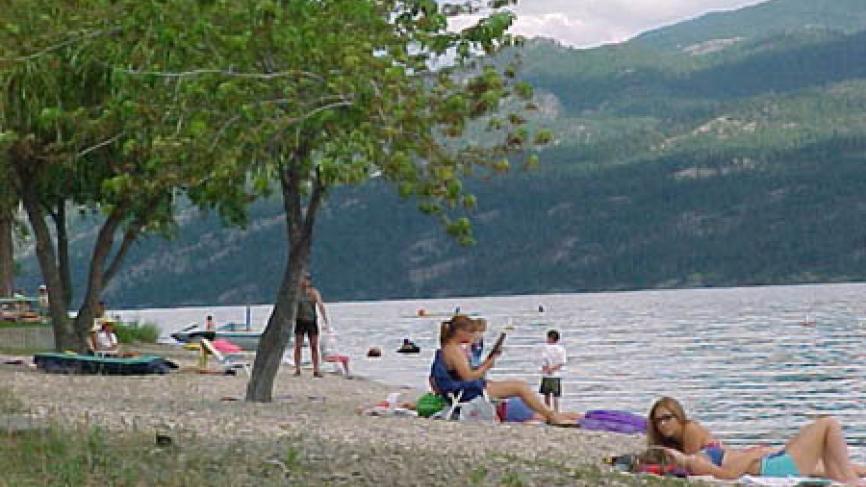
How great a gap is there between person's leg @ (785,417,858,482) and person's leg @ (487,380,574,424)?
6437 mm

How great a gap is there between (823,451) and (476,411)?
639 centimetres

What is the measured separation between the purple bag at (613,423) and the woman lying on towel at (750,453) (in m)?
6.38

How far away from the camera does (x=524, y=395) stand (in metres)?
22.0

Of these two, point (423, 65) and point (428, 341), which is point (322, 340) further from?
point (428, 341)

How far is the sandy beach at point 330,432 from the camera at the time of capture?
42.9ft

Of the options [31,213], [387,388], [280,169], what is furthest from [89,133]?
[387,388]

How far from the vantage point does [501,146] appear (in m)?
14.8

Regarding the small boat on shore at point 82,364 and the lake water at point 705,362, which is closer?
the small boat on shore at point 82,364

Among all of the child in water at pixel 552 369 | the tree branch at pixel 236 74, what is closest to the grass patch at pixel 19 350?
the child in water at pixel 552 369

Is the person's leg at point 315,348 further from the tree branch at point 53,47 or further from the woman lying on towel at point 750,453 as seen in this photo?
the woman lying on towel at point 750,453

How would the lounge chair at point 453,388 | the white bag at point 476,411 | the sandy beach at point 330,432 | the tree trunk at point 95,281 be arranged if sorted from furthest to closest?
the tree trunk at point 95,281
the lounge chair at point 453,388
the white bag at point 476,411
the sandy beach at point 330,432

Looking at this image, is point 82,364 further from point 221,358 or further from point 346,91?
point 346,91

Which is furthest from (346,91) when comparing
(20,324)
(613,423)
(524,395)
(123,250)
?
(20,324)

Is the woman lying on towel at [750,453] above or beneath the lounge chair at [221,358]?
beneath
